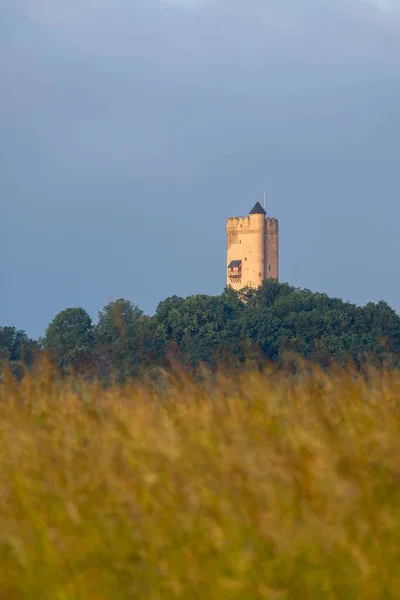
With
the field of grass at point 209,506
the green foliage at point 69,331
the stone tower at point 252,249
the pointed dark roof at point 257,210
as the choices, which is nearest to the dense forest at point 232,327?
the green foliage at point 69,331

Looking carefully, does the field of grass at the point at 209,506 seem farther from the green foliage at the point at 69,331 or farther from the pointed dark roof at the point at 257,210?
the pointed dark roof at the point at 257,210

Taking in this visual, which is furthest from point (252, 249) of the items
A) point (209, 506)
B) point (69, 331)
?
point (209, 506)

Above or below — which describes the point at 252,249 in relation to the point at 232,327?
above

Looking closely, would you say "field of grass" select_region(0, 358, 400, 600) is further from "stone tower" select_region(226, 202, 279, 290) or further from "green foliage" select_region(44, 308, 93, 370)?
"stone tower" select_region(226, 202, 279, 290)

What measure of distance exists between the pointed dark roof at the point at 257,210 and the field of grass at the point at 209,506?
372 feet

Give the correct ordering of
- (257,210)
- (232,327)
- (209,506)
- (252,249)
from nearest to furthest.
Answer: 1. (209,506)
2. (232,327)
3. (252,249)
4. (257,210)

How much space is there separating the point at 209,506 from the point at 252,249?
112m

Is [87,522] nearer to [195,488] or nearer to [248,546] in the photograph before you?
[195,488]

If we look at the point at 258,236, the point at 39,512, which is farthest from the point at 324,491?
the point at 258,236

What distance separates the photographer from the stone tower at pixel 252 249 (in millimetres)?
114287

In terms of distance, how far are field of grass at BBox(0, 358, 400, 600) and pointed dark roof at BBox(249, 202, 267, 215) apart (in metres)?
113

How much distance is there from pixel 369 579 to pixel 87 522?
1.32 metres

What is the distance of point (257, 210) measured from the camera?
393ft

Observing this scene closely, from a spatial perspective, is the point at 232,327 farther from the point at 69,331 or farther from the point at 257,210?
the point at 257,210
